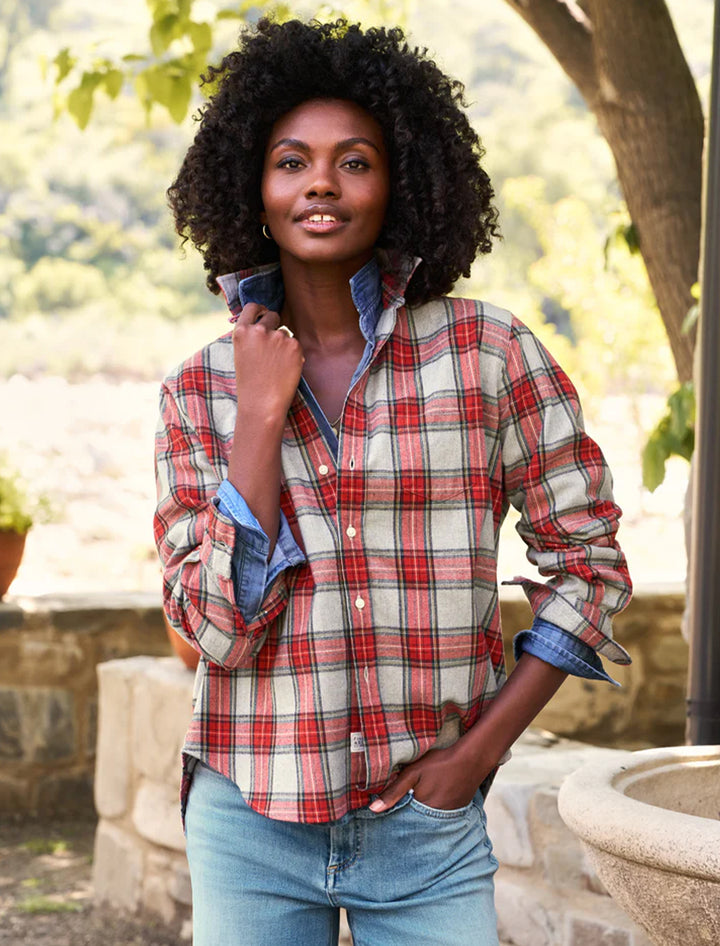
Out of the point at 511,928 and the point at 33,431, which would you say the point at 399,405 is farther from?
the point at 33,431

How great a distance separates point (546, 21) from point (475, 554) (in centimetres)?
259

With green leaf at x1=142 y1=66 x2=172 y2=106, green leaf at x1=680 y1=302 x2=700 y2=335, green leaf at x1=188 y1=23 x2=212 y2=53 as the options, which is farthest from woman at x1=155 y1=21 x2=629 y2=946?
green leaf at x1=142 y1=66 x2=172 y2=106

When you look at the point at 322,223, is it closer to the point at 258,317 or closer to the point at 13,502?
the point at 258,317

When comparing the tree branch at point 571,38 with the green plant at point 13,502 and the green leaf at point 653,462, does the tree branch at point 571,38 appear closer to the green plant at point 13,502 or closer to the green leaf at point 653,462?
the green leaf at point 653,462

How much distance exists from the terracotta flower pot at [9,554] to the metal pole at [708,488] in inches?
126

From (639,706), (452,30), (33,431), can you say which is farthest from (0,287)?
(639,706)

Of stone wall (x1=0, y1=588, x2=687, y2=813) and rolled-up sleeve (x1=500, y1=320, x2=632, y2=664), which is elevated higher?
rolled-up sleeve (x1=500, y1=320, x2=632, y2=664)

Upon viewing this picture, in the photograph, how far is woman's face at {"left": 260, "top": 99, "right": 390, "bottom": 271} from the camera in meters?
1.73

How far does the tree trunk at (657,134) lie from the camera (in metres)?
3.66

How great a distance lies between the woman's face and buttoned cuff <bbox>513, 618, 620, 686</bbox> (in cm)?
55

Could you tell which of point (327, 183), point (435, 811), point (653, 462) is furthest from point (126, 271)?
point (435, 811)

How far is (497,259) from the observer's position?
97.1 feet

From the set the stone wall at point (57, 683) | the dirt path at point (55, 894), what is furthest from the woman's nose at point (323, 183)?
the stone wall at point (57, 683)

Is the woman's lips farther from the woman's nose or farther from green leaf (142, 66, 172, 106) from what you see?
green leaf (142, 66, 172, 106)
